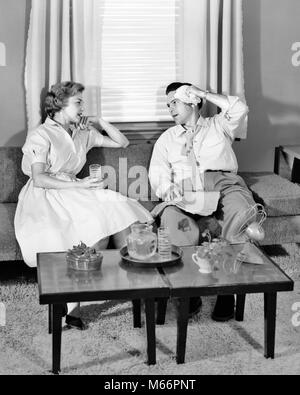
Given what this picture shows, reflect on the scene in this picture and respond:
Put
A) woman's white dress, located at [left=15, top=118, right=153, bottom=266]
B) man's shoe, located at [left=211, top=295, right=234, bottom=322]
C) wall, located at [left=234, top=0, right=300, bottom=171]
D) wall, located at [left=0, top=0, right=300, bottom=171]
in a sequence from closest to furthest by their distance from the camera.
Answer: man's shoe, located at [left=211, top=295, right=234, bottom=322]
woman's white dress, located at [left=15, top=118, right=153, bottom=266]
wall, located at [left=0, top=0, right=300, bottom=171]
wall, located at [left=234, top=0, right=300, bottom=171]

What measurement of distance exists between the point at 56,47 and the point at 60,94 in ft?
1.83

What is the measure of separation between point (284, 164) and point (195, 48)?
102cm

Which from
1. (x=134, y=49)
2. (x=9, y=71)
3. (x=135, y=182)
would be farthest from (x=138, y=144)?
(x=9, y=71)

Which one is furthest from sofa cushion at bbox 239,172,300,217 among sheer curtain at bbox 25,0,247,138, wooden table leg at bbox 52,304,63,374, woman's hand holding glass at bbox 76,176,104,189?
wooden table leg at bbox 52,304,63,374

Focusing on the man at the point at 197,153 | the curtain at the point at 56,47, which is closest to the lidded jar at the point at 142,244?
the man at the point at 197,153

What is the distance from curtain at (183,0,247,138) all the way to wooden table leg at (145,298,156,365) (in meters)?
2.16

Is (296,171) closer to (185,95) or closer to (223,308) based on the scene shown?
(185,95)

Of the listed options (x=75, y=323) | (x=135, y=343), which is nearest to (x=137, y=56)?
(x=75, y=323)

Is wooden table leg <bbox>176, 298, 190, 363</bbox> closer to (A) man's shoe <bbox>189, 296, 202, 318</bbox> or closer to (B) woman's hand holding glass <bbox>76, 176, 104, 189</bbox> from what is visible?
(A) man's shoe <bbox>189, 296, 202, 318</bbox>

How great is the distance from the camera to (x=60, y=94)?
3971mm

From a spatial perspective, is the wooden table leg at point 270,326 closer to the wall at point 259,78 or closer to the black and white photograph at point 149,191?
the black and white photograph at point 149,191

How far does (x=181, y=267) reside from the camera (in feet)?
9.96

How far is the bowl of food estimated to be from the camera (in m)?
2.95

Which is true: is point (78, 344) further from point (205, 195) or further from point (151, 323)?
point (205, 195)
